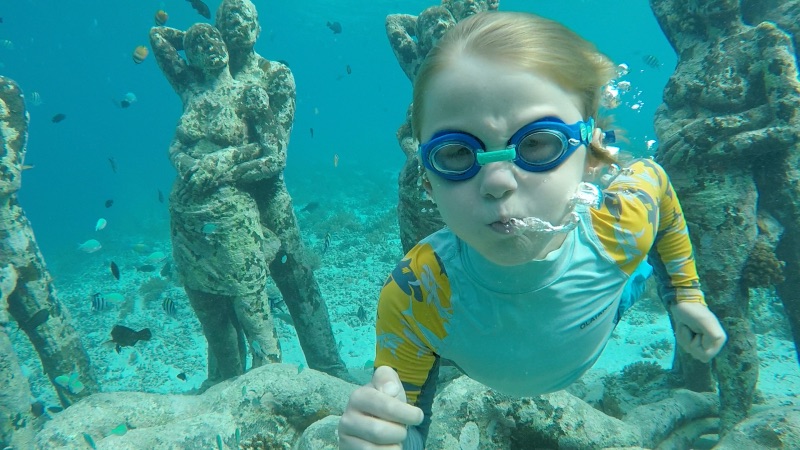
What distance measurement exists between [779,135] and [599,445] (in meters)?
3.37

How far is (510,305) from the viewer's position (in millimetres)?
1798

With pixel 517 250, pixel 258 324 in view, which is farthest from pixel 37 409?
pixel 517 250

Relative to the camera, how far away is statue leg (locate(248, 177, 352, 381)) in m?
6.71

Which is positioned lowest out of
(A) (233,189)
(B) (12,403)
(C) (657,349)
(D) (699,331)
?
(C) (657,349)

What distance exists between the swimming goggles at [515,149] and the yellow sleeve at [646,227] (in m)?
0.62

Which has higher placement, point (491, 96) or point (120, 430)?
point (491, 96)

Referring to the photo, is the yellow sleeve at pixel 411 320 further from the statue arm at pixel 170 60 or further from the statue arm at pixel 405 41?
the statue arm at pixel 170 60

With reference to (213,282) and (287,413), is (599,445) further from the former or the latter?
(213,282)

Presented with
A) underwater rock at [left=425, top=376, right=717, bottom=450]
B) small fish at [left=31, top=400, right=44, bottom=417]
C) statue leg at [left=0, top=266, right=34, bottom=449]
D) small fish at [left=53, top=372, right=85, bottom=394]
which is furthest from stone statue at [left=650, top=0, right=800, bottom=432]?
small fish at [left=31, top=400, right=44, bottom=417]

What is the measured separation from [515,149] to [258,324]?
557 cm

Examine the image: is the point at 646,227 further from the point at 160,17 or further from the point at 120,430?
the point at 160,17

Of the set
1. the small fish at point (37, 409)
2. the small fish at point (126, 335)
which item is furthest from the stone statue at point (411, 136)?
the small fish at point (37, 409)

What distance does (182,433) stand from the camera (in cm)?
357

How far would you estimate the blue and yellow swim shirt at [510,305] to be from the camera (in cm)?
181
